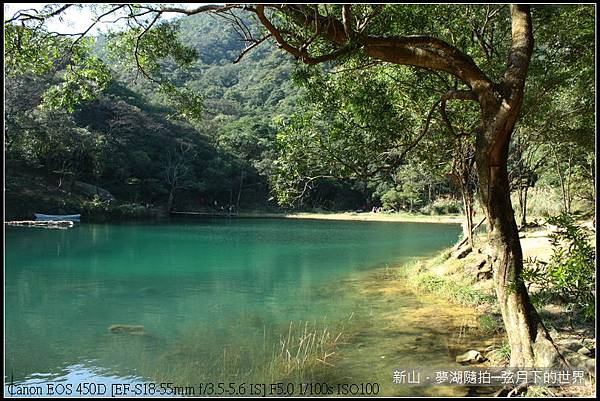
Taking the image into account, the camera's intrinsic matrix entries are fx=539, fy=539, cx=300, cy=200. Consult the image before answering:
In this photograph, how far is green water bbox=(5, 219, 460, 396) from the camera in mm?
6617

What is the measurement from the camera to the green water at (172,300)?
6617 millimetres

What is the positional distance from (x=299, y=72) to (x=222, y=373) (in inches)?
138

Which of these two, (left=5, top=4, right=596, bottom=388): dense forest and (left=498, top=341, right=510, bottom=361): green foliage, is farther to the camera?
(left=498, top=341, right=510, bottom=361): green foliage

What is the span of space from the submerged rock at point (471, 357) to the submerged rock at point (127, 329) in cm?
455

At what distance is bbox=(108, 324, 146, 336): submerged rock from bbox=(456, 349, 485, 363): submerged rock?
14.9 ft

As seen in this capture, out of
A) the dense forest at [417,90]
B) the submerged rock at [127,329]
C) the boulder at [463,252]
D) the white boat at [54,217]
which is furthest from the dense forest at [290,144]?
the submerged rock at [127,329]

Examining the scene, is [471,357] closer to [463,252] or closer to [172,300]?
[463,252]

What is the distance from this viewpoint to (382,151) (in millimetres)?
6457

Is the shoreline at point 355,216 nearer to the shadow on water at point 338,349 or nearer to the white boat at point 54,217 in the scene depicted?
the white boat at point 54,217

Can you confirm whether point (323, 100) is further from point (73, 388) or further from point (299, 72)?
point (73, 388)

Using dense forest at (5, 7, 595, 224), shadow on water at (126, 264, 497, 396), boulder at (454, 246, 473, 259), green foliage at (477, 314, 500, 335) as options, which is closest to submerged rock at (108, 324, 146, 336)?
shadow on water at (126, 264, 497, 396)

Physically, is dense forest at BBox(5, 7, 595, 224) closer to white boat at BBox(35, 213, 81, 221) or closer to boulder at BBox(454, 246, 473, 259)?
boulder at BBox(454, 246, 473, 259)

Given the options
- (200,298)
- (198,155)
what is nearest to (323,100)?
(200,298)

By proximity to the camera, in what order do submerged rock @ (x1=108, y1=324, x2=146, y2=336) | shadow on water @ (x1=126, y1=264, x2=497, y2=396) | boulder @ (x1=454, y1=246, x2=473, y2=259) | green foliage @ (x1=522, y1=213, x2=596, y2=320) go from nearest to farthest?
green foliage @ (x1=522, y1=213, x2=596, y2=320) < shadow on water @ (x1=126, y1=264, x2=497, y2=396) < submerged rock @ (x1=108, y1=324, x2=146, y2=336) < boulder @ (x1=454, y1=246, x2=473, y2=259)
